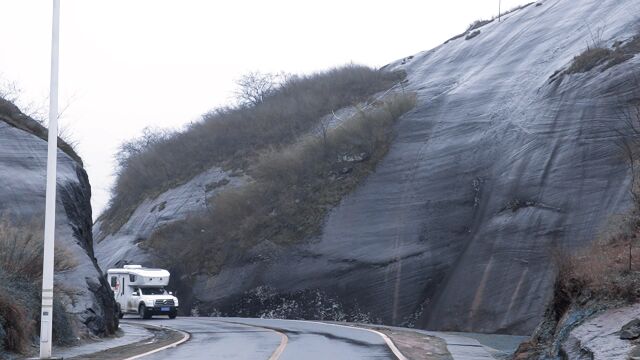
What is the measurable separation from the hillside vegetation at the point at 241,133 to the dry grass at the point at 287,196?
8.18m

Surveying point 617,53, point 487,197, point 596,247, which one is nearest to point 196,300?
point 487,197

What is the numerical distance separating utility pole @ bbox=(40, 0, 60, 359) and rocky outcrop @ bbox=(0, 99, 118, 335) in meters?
5.87

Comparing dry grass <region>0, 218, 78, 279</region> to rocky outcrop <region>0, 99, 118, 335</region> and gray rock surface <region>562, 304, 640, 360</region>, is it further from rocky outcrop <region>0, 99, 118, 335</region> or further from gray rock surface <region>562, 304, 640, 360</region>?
gray rock surface <region>562, 304, 640, 360</region>

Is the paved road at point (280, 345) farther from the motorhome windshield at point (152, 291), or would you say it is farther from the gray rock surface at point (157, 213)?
the gray rock surface at point (157, 213)

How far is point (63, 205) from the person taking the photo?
30.8m

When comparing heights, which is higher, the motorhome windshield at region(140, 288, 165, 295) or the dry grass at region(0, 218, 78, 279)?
the dry grass at region(0, 218, 78, 279)

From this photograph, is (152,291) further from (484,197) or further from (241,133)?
(241,133)

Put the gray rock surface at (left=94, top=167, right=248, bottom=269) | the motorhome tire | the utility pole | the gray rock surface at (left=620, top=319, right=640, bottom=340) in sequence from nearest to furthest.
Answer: the gray rock surface at (left=620, top=319, right=640, bottom=340) → the utility pole → the motorhome tire → the gray rock surface at (left=94, top=167, right=248, bottom=269)

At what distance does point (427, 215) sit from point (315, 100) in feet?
96.6

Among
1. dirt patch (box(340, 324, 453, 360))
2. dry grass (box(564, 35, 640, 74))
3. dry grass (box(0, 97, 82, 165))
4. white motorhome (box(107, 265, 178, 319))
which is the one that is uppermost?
dry grass (box(564, 35, 640, 74))

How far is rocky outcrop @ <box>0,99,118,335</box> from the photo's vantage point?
2644 centimetres

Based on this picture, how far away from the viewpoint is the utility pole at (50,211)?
58.5 feet

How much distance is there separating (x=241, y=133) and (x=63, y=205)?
140 feet

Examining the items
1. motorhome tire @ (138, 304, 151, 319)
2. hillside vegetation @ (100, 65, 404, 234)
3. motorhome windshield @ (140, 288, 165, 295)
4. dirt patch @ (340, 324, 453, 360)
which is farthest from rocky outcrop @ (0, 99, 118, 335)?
hillside vegetation @ (100, 65, 404, 234)
